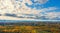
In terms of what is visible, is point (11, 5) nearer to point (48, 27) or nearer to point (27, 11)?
point (27, 11)

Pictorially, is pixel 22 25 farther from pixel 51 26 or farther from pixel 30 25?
pixel 51 26

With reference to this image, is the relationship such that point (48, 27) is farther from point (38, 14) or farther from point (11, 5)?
point (11, 5)

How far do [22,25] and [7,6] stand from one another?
666 mm

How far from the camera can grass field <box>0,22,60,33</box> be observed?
28.7 ft

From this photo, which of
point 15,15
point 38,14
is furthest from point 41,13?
point 15,15

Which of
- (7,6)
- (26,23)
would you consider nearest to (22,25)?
(26,23)

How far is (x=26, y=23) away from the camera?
879 cm

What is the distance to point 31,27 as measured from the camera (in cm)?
879

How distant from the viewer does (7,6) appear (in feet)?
29.3

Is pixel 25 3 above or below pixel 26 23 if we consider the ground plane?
above

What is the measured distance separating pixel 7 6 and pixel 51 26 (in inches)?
51.8

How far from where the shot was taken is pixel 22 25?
29.0ft

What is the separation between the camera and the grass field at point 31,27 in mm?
8750

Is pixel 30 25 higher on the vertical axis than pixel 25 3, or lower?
lower
